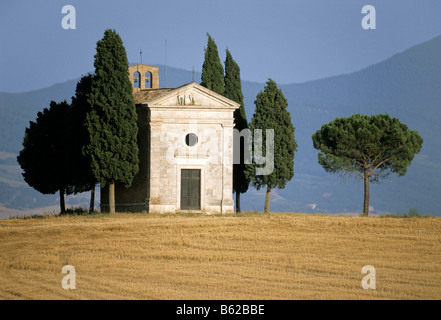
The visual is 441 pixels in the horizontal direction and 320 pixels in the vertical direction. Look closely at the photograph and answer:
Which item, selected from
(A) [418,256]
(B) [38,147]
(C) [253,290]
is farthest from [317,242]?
(B) [38,147]

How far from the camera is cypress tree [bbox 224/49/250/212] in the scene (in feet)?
138

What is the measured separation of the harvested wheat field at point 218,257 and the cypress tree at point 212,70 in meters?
10.6

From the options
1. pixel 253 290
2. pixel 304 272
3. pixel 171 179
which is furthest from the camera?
pixel 171 179

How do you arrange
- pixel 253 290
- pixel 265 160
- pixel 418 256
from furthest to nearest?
pixel 265 160
pixel 418 256
pixel 253 290

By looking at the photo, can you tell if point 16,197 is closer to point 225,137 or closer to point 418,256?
point 225,137

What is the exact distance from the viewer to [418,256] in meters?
25.5

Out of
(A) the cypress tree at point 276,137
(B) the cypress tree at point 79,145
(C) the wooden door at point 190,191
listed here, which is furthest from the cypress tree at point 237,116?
(B) the cypress tree at point 79,145

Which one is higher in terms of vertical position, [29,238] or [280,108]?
[280,108]

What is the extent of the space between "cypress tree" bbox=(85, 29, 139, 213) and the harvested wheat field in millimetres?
2411

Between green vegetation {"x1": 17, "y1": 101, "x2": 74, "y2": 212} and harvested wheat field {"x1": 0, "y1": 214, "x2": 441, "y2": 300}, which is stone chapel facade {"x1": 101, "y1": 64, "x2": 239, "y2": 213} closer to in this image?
harvested wheat field {"x1": 0, "y1": 214, "x2": 441, "y2": 300}

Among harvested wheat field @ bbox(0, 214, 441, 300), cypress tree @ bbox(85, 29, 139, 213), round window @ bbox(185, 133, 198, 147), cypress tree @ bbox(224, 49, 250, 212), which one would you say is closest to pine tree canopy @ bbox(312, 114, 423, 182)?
cypress tree @ bbox(224, 49, 250, 212)

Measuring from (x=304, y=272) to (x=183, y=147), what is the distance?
16.7 metres

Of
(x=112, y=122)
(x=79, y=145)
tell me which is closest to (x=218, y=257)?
(x=112, y=122)

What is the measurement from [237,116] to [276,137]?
8.89 ft
